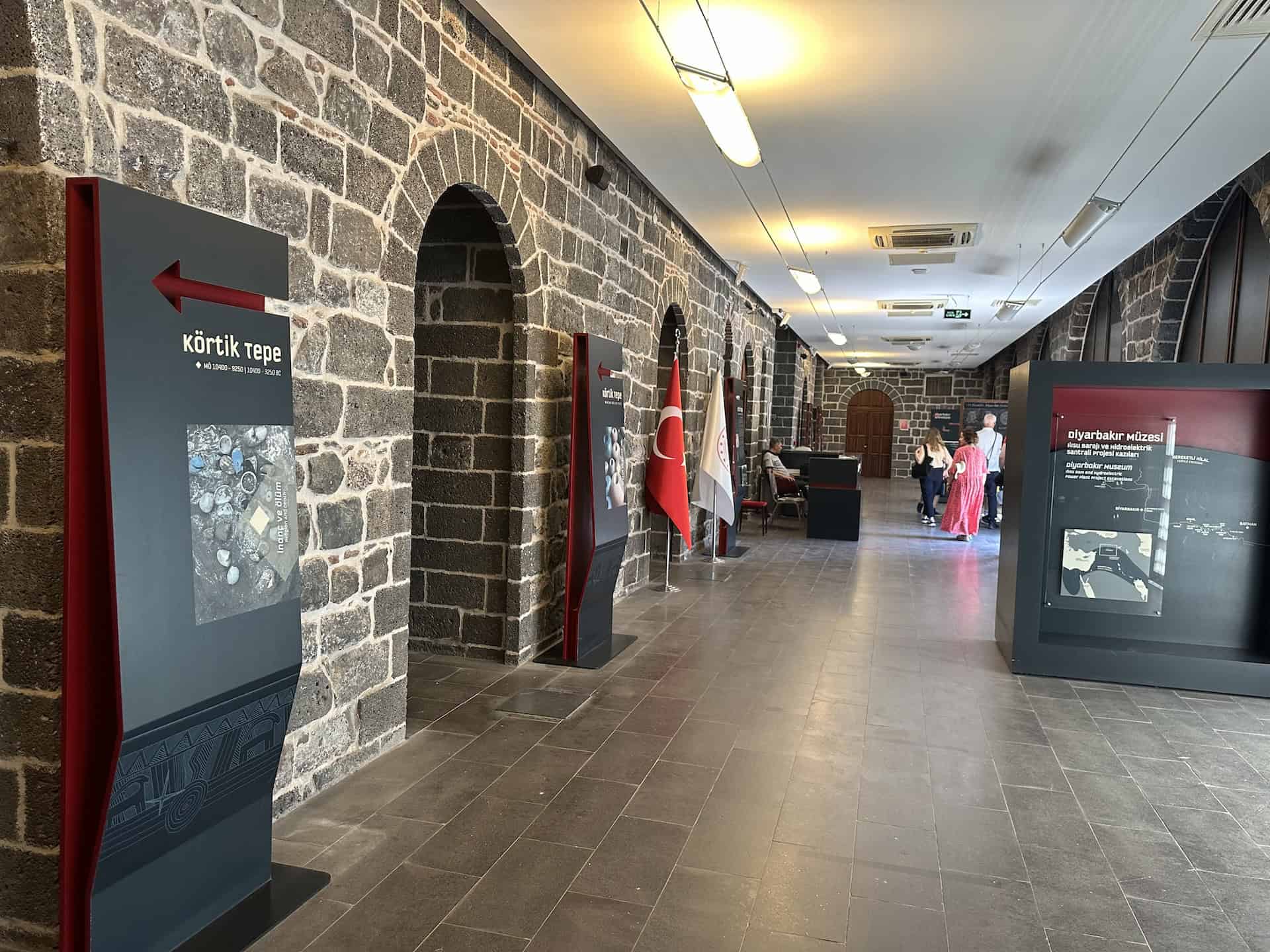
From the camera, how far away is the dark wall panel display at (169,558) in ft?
5.99

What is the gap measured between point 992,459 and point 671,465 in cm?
713

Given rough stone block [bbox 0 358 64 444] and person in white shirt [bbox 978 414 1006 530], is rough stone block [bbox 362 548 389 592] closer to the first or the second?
rough stone block [bbox 0 358 64 444]

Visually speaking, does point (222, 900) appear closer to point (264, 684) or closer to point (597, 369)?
point (264, 684)

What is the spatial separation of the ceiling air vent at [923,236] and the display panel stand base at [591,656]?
419cm

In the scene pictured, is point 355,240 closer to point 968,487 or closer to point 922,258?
point 922,258

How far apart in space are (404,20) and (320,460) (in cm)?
A: 170

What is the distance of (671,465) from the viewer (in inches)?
249

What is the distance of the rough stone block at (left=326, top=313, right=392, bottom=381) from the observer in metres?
2.96

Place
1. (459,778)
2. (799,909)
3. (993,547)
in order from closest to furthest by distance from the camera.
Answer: (799,909), (459,778), (993,547)

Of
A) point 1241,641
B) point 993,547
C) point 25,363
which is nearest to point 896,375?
point 993,547

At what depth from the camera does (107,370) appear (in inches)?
70.7

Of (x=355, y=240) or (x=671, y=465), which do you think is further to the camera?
(x=671, y=465)

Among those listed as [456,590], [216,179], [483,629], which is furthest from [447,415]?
[216,179]

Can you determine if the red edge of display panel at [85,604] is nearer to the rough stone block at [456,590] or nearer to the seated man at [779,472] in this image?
the rough stone block at [456,590]
